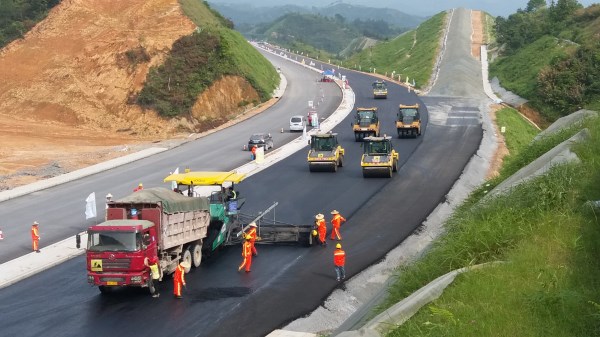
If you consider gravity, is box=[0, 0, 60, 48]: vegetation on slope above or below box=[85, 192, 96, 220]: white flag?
above

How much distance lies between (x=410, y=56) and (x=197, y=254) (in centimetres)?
9919

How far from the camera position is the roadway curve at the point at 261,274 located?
20000 mm

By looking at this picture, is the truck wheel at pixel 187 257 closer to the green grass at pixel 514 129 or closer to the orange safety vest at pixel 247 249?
the orange safety vest at pixel 247 249

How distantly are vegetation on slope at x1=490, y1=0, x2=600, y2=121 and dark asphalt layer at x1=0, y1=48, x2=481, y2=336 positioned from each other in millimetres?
20852

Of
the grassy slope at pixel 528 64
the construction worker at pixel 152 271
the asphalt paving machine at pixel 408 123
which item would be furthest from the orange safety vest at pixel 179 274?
the grassy slope at pixel 528 64

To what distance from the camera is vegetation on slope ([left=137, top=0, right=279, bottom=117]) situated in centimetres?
6969

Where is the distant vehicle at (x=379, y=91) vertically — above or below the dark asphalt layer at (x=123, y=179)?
above

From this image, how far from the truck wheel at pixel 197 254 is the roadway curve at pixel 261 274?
0.38 metres

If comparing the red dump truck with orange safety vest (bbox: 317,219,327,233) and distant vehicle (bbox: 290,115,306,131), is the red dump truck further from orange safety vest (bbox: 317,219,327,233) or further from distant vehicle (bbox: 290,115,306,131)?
distant vehicle (bbox: 290,115,306,131)

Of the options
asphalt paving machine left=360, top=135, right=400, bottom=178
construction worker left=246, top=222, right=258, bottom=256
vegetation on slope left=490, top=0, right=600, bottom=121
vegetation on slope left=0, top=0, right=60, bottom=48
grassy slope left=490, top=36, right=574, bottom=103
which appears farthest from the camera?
vegetation on slope left=0, top=0, right=60, bottom=48

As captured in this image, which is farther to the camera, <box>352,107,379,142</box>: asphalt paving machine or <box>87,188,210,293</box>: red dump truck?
<box>352,107,379,142</box>: asphalt paving machine

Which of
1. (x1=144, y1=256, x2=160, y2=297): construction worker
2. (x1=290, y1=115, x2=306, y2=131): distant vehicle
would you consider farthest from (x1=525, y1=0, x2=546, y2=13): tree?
(x1=144, y1=256, x2=160, y2=297): construction worker

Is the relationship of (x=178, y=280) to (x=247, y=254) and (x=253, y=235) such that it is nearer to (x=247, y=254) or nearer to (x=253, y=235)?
(x=247, y=254)

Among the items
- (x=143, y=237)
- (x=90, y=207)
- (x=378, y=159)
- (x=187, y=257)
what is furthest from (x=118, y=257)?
(x=378, y=159)
